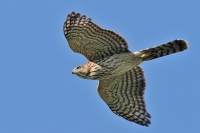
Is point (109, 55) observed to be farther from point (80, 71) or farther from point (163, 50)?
point (163, 50)

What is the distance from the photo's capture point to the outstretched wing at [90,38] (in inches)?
683

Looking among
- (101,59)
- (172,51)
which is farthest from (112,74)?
(172,51)

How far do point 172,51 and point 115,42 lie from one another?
1741mm

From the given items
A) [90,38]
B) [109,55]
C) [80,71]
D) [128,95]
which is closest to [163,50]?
[109,55]

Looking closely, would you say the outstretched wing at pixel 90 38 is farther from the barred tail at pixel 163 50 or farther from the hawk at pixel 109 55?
the barred tail at pixel 163 50

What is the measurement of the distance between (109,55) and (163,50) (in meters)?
1.70

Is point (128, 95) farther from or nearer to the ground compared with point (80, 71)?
nearer to the ground

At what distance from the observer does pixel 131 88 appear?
64.7 ft

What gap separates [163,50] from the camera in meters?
17.5

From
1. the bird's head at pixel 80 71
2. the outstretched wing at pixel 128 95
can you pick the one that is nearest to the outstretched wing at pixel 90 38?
the bird's head at pixel 80 71

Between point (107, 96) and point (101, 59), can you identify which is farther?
point (107, 96)

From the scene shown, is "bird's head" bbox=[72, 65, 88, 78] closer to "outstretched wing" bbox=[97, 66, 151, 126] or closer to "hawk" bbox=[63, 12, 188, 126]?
"hawk" bbox=[63, 12, 188, 126]

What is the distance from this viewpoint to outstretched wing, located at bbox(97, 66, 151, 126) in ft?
63.6

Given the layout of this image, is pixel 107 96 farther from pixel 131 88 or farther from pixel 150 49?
pixel 150 49
